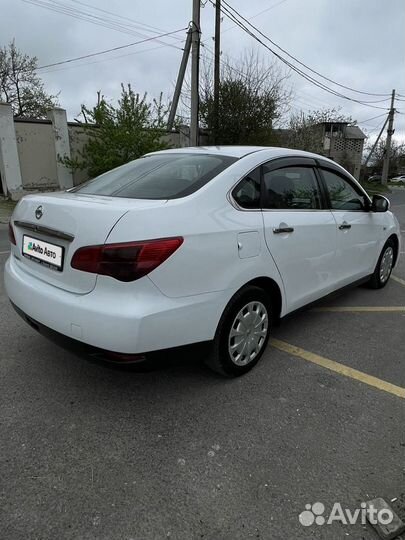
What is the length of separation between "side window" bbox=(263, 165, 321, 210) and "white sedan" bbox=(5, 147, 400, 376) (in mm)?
12

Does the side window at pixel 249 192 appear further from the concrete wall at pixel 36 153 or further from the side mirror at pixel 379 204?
the concrete wall at pixel 36 153

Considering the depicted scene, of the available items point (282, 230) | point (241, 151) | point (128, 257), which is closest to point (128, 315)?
point (128, 257)

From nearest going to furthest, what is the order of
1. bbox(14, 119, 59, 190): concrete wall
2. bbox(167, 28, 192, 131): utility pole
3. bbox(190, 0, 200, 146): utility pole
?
bbox(14, 119, 59, 190): concrete wall → bbox(190, 0, 200, 146): utility pole → bbox(167, 28, 192, 131): utility pole

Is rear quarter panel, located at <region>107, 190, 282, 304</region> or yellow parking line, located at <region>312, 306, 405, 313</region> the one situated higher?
rear quarter panel, located at <region>107, 190, 282, 304</region>

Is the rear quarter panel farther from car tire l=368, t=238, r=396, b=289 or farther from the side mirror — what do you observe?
car tire l=368, t=238, r=396, b=289

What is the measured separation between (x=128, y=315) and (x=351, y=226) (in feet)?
8.52

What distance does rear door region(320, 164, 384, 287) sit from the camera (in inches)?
147

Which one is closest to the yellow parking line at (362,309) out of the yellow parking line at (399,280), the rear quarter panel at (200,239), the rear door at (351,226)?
the rear door at (351,226)

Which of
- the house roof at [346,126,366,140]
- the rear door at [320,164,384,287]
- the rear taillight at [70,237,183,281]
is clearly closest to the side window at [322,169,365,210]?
the rear door at [320,164,384,287]

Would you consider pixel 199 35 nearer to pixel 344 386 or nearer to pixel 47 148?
pixel 47 148

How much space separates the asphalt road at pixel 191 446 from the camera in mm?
1801

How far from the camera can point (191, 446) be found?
225 centimetres

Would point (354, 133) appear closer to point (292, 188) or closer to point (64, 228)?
point (292, 188)

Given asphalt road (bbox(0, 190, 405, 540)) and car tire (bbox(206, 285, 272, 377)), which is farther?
car tire (bbox(206, 285, 272, 377))
